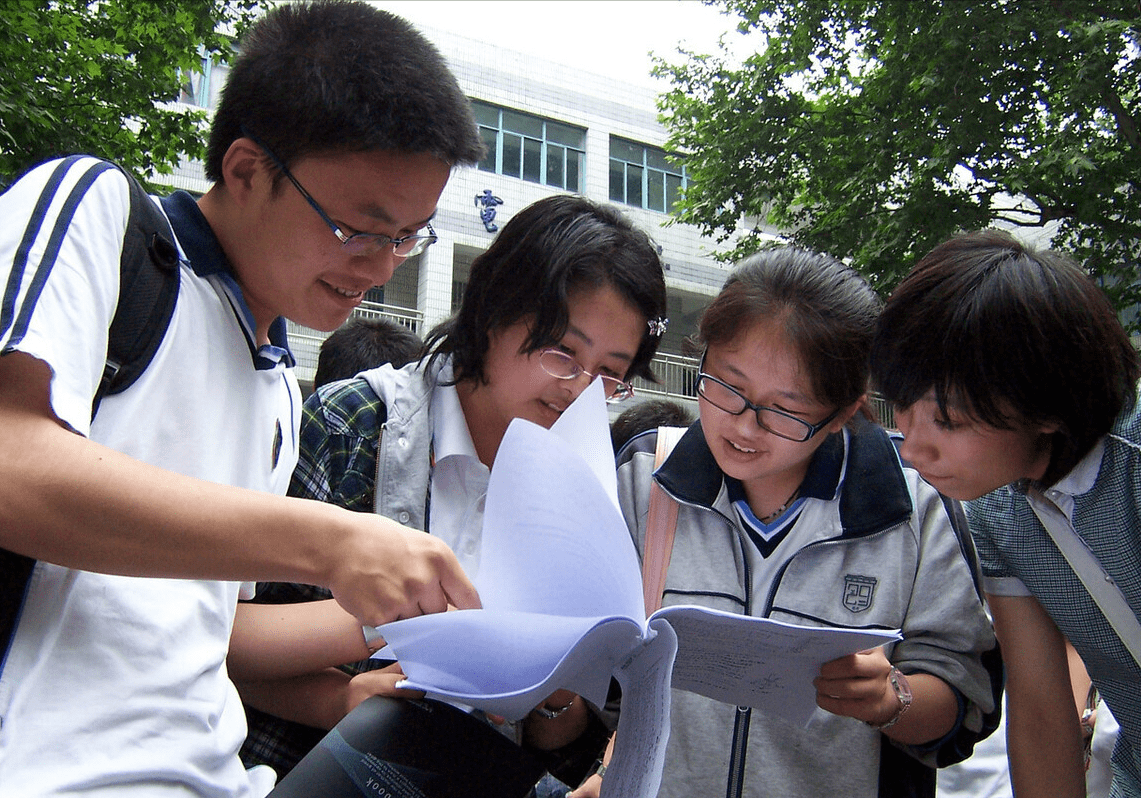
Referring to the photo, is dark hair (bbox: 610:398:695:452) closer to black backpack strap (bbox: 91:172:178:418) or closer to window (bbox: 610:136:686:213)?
black backpack strap (bbox: 91:172:178:418)

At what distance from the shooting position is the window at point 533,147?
15180 mm

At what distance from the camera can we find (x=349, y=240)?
4.20ft

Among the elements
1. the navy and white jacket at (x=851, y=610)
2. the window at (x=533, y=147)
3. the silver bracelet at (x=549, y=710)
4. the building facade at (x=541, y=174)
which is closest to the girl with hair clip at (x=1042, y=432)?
the navy and white jacket at (x=851, y=610)

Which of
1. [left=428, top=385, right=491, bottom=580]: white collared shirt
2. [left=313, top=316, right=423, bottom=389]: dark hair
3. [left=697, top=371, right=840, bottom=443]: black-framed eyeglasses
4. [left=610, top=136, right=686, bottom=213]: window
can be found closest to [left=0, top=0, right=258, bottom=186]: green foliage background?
[left=313, top=316, right=423, bottom=389]: dark hair

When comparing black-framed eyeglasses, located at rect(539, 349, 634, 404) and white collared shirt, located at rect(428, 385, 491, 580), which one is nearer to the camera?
white collared shirt, located at rect(428, 385, 491, 580)

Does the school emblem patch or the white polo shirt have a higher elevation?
the white polo shirt

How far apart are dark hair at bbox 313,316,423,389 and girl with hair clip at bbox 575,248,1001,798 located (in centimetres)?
128

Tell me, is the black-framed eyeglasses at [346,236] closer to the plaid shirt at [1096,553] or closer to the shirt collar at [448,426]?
the shirt collar at [448,426]

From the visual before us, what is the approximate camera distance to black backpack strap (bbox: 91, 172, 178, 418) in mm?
Result: 1019

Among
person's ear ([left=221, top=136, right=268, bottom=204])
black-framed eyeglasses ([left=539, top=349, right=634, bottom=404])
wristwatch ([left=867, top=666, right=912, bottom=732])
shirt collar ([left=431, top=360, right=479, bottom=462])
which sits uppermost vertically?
person's ear ([left=221, top=136, right=268, bottom=204])

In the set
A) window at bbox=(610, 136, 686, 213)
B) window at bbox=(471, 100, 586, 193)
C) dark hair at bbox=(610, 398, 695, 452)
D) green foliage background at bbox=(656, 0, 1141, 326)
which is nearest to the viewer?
dark hair at bbox=(610, 398, 695, 452)

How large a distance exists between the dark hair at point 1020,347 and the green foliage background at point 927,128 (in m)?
5.96

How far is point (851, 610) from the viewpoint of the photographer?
1.65m

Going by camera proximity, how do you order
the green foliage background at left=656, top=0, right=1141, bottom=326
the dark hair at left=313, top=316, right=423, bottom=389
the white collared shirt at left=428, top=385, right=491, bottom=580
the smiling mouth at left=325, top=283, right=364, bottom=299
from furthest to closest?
the green foliage background at left=656, top=0, right=1141, bottom=326, the dark hair at left=313, top=316, right=423, bottom=389, the white collared shirt at left=428, top=385, right=491, bottom=580, the smiling mouth at left=325, top=283, right=364, bottom=299
